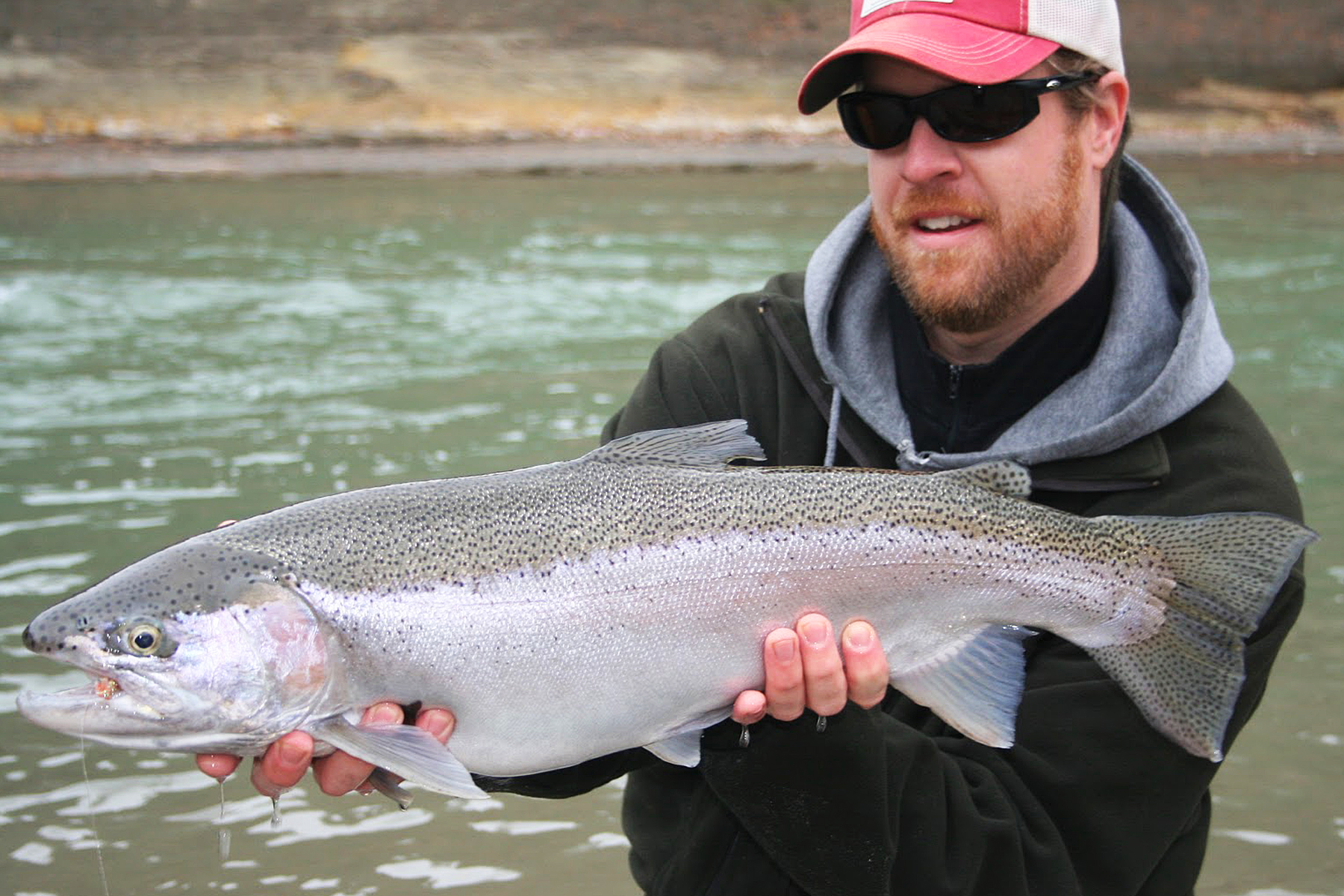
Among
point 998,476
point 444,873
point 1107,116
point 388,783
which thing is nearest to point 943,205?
point 1107,116

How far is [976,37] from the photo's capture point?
3.21 metres

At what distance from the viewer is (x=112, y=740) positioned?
2494mm

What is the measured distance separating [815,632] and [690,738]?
0.32 m

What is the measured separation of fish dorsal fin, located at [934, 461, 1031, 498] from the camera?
2.82 metres

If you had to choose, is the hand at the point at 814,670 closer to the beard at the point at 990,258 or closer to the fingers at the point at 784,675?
the fingers at the point at 784,675

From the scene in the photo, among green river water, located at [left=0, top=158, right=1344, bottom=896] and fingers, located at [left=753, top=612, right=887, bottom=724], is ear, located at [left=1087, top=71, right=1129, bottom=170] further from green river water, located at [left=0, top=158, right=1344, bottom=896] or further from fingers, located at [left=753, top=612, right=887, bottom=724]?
green river water, located at [left=0, top=158, right=1344, bottom=896]

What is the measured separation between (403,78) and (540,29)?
3032 millimetres

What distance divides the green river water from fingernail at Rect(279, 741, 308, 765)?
191 centimetres

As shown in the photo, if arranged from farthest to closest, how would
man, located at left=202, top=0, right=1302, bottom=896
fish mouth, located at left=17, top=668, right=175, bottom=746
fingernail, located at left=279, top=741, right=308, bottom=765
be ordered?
man, located at left=202, top=0, right=1302, bottom=896 < fingernail, located at left=279, top=741, right=308, bottom=765 < fish mouth, located at left=17, top=668, right=175, bottom=746

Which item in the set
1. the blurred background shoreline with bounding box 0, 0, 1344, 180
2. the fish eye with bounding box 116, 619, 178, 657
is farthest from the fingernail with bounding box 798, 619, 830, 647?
the blurred background shoreline with bounding box 0, 0, 1344, 180

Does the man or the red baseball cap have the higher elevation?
the red baseball cap

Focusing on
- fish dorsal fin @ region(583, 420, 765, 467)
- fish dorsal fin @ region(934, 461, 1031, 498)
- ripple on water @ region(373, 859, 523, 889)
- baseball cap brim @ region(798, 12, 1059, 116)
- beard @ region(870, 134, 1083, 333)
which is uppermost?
baseball cap brim @ region(798, 12, 1059, 116)

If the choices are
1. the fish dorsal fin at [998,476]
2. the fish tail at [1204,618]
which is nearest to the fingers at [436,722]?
the fish dorsal fin at [998,476]

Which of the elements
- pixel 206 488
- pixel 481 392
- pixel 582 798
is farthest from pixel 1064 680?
pixel 481 392
